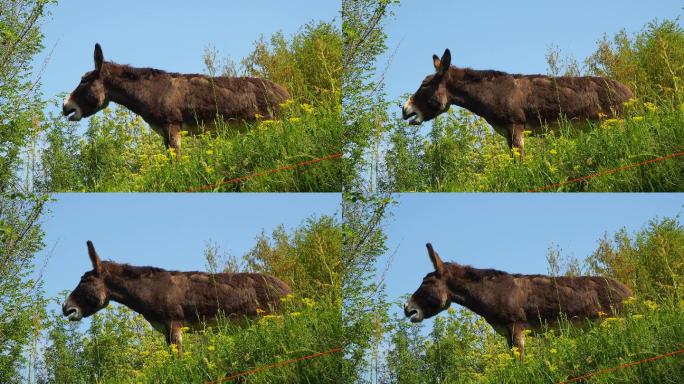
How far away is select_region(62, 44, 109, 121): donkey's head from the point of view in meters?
13.9

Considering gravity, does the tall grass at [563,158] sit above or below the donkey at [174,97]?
below

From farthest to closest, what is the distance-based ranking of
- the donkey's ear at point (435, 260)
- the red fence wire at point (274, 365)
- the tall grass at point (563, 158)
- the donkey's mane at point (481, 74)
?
the donkey's ear at point (435, 260) < the donkey's mane at point (481, 74) < the red fence wire at point (274, 365) < the tall grass at point (563, 158)

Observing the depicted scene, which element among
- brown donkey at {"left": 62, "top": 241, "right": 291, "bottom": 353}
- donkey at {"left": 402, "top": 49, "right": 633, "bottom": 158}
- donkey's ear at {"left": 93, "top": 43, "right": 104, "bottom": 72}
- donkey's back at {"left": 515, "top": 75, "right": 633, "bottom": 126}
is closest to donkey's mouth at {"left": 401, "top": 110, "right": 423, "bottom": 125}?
donkey at {"left": 402, "top": 49, "right": 633, "bottom": 158}

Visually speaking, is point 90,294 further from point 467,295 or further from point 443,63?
point 443,63

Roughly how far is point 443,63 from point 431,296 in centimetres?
236

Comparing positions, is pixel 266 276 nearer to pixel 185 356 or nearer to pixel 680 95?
pixel 185 356

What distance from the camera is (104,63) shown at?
550 inches

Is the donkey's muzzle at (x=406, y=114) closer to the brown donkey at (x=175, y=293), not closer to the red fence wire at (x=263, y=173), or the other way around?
the red fence wire at (x=263, y=173)

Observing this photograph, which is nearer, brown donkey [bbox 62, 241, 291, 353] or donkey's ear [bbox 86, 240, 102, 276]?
brown donkey [bbox 62, 241, 291, 353]

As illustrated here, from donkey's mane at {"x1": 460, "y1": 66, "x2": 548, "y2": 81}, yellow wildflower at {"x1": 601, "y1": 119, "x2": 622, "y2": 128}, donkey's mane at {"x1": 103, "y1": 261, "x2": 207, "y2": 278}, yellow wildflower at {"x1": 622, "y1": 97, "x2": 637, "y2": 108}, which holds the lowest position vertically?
donkey's mane at {"x1": 103, "y1": 261, "x2": 207, "y2": 278}

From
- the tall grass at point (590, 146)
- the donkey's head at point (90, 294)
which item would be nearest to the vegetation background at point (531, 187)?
the tall grass at point (590, 146)

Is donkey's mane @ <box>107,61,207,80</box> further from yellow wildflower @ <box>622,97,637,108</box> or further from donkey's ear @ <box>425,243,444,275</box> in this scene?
yellow wildflower @ <box>622,97,637,108</box>

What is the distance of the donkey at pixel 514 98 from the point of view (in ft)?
44.0

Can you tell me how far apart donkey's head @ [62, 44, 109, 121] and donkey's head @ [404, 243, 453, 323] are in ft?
11.8
